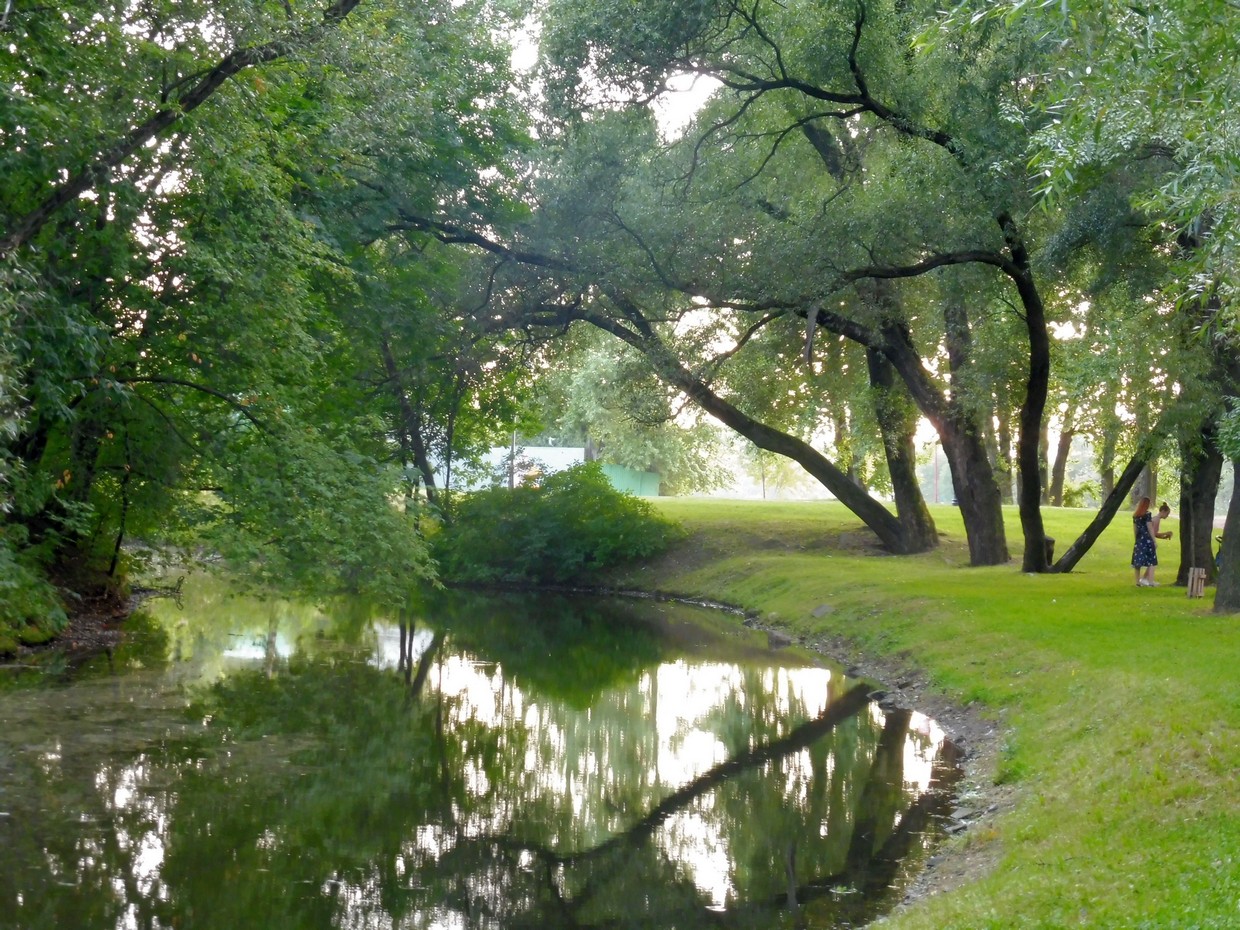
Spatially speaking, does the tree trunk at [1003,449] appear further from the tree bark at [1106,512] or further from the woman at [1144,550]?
the woman at [1144,550]

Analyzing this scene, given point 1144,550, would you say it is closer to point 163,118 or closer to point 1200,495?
point 1200,495

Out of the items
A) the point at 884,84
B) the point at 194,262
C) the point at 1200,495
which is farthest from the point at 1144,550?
the point at 194,262

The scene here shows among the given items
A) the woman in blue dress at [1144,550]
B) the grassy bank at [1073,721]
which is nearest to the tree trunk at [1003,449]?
the grassy bank at [1073,721]

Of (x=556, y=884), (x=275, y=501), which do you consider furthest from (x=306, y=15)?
(x=556, y=884)

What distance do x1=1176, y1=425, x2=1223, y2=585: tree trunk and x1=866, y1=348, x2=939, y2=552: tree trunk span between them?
9362 millimetres

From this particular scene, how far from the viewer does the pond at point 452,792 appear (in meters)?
9.86

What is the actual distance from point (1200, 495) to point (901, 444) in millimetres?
11476

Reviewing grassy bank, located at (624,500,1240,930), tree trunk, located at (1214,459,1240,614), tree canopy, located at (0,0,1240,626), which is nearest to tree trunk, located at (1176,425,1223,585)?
tree canopy, located at (0,0,1240,626)

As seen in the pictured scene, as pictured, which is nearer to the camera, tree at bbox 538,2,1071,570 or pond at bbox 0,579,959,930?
pond at bbox 0,579,959,930

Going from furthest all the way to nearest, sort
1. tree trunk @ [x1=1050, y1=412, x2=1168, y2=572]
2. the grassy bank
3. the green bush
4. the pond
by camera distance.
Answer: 1. the green bush
2. tree trunk @ [x1=1050, y1=412, x2=1168, y2=572]
3. the pond
4. the grassy bank

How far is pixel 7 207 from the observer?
53.1 ft

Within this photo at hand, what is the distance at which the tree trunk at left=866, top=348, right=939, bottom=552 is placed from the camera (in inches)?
1264

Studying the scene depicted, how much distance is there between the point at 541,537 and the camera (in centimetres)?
3988

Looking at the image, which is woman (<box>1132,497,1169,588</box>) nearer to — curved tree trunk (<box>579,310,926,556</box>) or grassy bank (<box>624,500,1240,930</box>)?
grassy bank (<box>624,500,1240,930</box>)
